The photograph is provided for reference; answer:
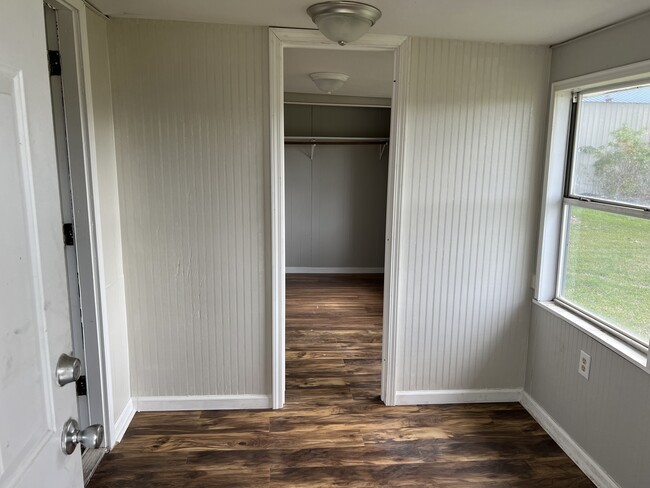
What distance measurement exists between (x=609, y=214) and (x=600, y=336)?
61cm

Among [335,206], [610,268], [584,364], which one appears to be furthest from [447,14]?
[335,206]

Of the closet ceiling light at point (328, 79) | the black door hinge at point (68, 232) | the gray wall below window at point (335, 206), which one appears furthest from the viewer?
the gray wall below window at point (335, 206)

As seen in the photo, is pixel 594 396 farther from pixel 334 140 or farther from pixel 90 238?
pixel 334 140

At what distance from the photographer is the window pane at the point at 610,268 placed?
7.12ft

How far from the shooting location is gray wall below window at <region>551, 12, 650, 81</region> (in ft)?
6.72

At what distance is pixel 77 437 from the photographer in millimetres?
1016

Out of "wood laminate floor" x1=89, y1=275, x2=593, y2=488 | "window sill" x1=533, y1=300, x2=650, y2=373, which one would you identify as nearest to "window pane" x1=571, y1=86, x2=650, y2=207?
"window sill" x1=533, y1=300, x2=650, y2=373

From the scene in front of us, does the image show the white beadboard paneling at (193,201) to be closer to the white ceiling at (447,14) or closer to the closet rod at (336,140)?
the white ceiling at (447,14)

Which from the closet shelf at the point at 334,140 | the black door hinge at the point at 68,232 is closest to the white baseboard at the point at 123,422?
the black door hinge at the point at 68,232

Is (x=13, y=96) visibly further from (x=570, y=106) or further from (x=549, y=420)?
(x=549, y=420)

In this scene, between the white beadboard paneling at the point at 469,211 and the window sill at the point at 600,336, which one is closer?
the window sill at the point at 600,336

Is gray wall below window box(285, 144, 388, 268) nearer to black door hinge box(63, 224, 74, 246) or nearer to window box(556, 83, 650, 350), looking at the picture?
window box(556, 83, 650, 350)

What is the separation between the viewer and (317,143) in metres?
5.94

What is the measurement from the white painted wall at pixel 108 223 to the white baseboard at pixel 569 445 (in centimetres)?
242
